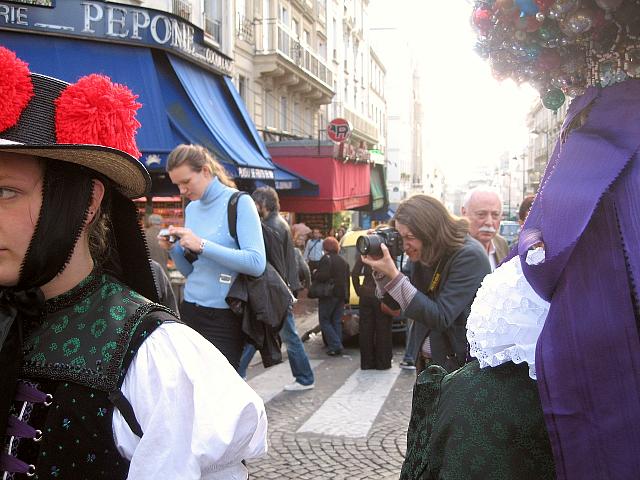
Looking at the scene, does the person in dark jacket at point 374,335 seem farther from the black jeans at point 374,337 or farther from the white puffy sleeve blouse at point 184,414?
the white puffy sleeve blouse at point 184,414

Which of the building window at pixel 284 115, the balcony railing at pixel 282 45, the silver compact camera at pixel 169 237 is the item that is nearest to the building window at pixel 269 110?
the building window at pixel 284 115

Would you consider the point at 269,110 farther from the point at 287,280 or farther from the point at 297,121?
the point at 287,280

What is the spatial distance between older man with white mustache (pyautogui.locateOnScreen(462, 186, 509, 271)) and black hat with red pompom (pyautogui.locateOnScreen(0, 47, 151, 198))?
3.41 metres

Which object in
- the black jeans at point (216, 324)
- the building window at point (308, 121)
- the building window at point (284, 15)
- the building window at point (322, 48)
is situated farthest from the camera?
the building window at point (322, 48)

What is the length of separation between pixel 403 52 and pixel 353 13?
107 feet

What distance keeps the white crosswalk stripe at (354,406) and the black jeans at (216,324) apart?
145cm

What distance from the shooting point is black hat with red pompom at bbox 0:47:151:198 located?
137 cm

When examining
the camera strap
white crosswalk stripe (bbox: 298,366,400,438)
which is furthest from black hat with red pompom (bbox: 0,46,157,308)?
white crosswalk stripe (bbox: 298,366,400,438)

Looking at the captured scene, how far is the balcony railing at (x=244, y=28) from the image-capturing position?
16.2 m

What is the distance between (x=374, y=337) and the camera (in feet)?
23.3

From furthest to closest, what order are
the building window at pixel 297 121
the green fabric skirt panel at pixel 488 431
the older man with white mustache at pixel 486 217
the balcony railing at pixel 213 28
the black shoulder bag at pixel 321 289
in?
the building window at pixel 297 121, the balcony railing at pixel 213 28, the black shoulder bag at pixel 321 289, the older man with white mustache at pixel 486 217, the green fabric skirt panel at pixel 488 431

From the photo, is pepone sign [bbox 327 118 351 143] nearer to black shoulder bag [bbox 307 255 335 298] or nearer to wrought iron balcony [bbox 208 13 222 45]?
wrought iron balcony [bbox 208 13 222 45]

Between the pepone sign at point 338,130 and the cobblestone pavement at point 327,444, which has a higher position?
the pepone sign at point 338,130

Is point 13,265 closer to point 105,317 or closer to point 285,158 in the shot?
point 105,317
